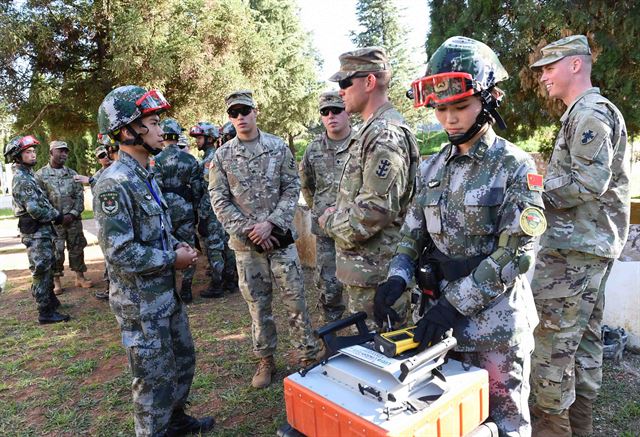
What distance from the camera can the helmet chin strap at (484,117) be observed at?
205cm

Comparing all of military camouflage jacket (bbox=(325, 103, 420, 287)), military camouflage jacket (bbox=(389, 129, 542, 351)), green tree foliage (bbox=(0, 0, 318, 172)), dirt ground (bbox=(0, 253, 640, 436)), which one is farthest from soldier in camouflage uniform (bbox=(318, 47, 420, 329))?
green tree foliage (bbox=(0, 0, 318, 172))

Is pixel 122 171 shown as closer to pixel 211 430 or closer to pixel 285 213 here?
pixel 285 213

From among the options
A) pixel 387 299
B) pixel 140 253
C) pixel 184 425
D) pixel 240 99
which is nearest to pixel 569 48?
pixel 387 299

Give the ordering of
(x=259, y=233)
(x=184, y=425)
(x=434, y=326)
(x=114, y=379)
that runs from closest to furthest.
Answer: (x=434, y=326)
(x=184, y=425)
(x=259, y=233)
(x=114, y=379)

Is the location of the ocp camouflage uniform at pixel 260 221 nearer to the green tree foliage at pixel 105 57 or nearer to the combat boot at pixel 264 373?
the combat boot at pixel 264 373

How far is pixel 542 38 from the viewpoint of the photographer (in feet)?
24.2

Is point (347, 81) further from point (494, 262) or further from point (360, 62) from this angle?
point (494, 262)

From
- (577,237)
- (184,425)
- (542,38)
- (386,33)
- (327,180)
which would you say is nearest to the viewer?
(577,237)

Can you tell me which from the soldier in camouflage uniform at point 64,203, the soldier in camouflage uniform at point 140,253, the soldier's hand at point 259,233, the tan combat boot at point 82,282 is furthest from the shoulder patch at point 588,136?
the tan combat boot at point 82,282

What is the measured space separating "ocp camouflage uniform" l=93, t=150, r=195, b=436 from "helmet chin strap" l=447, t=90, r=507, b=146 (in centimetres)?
187

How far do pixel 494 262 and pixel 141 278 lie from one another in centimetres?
206

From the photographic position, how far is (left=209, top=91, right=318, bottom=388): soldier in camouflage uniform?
158 inches

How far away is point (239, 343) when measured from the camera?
16.6 feet

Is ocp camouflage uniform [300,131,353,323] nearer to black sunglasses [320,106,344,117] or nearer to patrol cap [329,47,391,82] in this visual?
black sunglasses [320,106,344,117]
